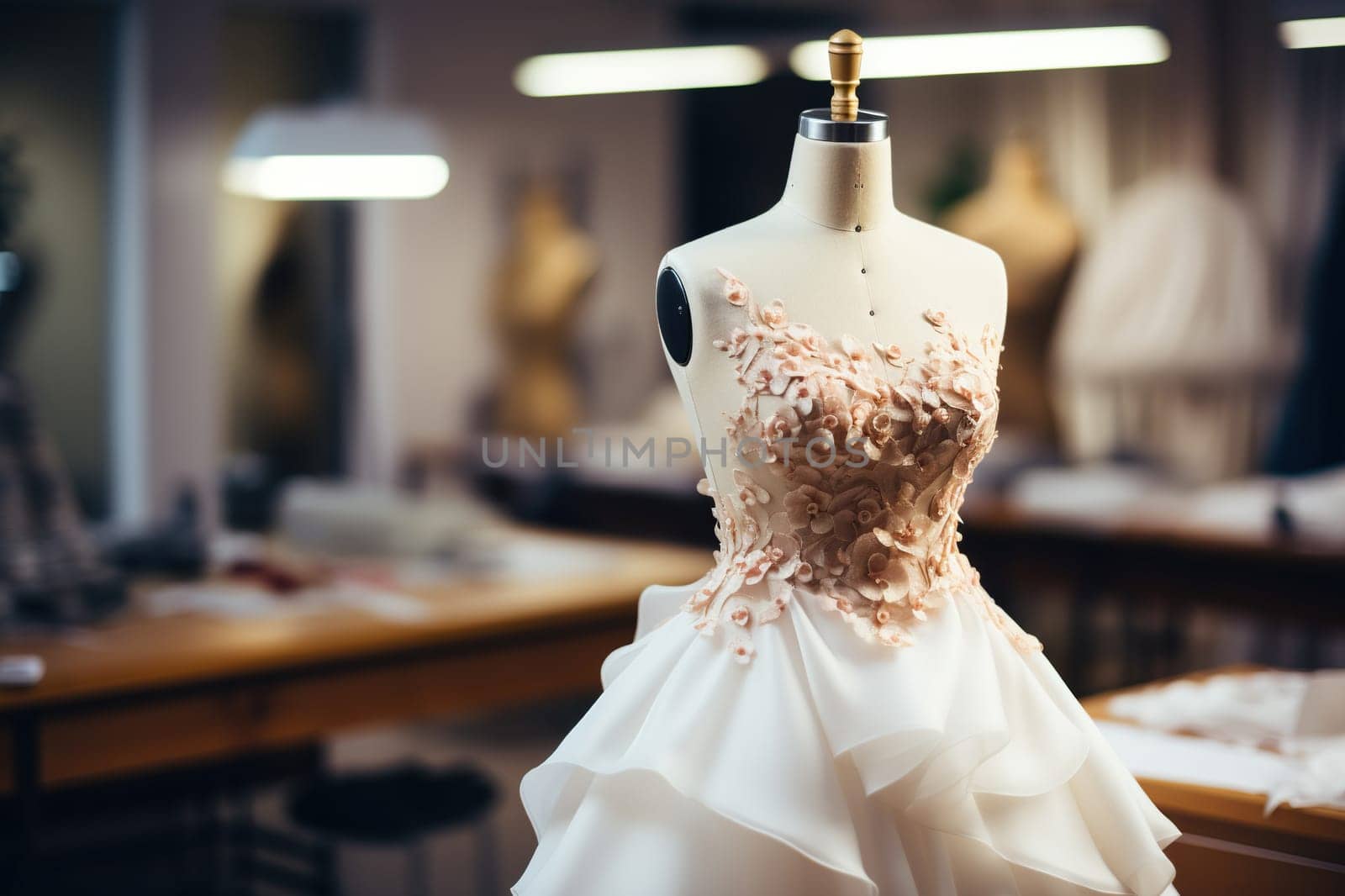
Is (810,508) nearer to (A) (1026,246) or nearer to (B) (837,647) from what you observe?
(B) (837,647)

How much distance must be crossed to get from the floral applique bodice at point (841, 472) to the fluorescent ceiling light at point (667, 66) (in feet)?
12.0

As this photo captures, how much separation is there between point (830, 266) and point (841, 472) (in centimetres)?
27

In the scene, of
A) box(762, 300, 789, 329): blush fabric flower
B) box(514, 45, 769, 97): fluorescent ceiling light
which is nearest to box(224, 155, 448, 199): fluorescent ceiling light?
box(514, 45, 769, 97): fluorescent ceiling light

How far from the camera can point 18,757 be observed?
2.46m

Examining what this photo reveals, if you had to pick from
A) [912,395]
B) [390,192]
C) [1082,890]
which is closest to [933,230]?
[912,395]

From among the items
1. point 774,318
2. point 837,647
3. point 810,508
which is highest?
point 774,318

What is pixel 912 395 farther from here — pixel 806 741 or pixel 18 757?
pixel 18 757

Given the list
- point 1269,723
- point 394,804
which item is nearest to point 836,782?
point 1269,723

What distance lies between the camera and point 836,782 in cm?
146

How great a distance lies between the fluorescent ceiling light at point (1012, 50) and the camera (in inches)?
A: 131

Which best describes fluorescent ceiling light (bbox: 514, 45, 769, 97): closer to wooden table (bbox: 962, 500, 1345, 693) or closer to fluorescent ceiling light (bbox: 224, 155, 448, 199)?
fluorescent ceiling light (bbox: 224, 155, 448, 199)

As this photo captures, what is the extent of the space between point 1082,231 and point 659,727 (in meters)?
4.24

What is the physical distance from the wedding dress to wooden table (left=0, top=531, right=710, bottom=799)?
1364 millimetres

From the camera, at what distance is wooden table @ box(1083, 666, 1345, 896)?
1.76 meters
